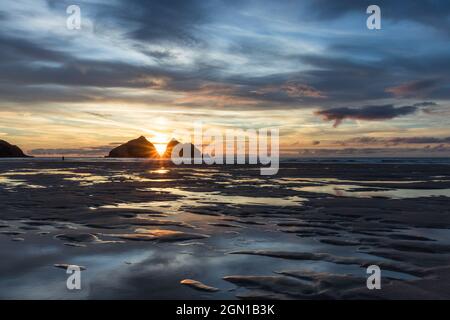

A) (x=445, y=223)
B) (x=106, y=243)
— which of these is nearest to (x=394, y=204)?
(x=445, y=223)

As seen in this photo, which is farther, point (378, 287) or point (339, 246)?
point (339, 246)

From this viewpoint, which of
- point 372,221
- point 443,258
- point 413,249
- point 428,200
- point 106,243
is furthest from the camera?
point 428,200

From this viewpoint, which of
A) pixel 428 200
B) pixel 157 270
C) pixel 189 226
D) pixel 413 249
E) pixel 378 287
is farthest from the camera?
pixel 428 200

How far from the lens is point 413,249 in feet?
32.1

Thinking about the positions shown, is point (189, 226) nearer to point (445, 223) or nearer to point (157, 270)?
point (157, 270)

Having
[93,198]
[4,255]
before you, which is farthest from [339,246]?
[93,198]

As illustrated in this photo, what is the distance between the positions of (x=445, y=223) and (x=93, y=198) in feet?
55.6

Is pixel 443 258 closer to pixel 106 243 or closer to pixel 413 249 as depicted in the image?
pixel 413 249

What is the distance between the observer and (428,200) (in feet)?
67.1

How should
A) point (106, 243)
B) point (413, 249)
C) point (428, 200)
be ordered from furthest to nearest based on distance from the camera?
point (428, 200) < point (106, 243) < point (413, 249)

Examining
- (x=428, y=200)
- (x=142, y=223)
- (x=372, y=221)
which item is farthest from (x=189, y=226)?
(x=428, y=200)

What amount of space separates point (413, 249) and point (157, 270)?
6.52 meters
